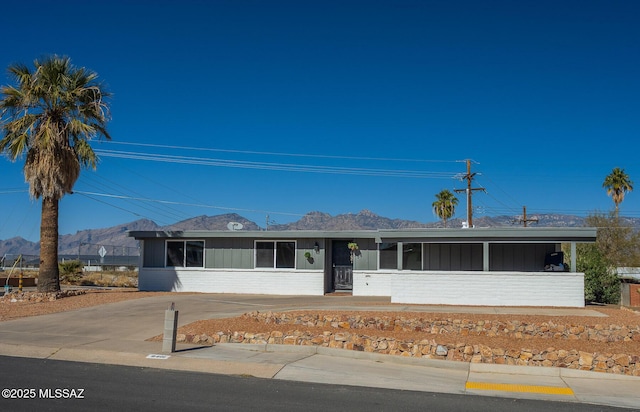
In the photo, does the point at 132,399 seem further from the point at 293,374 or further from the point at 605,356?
the point at 605,356

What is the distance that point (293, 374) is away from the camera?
1077 centimetres

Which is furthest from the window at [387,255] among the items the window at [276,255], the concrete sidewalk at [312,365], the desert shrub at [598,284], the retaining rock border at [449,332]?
the concrete sidewalk at [312,365]

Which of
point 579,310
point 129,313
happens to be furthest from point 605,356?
point 129,313

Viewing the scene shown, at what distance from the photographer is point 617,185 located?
61.4 m

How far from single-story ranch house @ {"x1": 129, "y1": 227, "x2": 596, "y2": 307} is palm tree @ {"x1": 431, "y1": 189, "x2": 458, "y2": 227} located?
107ft

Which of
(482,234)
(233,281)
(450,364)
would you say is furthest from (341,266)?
(450,364)

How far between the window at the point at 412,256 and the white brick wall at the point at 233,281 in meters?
3.60

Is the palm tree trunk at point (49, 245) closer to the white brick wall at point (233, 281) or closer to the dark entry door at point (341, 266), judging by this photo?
the white brick wall at point (233, 281)

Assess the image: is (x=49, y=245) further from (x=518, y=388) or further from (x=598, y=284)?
(x=598, y=284)

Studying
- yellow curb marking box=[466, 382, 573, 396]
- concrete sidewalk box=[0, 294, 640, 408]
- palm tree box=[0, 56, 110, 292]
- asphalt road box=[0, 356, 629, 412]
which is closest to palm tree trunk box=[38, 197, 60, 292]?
palm tree box=[0, 56, 110, 292]

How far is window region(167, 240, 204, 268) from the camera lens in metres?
27.4

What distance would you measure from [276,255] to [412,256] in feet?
19.2

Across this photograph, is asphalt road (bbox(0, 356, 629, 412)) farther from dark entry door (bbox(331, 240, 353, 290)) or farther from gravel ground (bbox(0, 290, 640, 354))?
dark entry door (bbox(331, 240, 353, 290))

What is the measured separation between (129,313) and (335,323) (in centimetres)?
661
